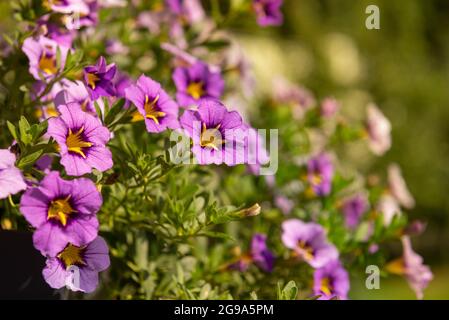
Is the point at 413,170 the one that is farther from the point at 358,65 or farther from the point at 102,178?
the point at 102,178

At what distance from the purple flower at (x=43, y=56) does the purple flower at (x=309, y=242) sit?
2.00 feet

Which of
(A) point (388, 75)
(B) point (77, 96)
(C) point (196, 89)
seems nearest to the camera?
(B) point (77, 96)

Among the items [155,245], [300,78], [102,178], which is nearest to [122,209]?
[155,245]

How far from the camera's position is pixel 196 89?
1.45m

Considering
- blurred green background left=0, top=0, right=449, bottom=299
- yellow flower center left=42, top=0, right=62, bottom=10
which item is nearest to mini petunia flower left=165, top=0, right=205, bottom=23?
yellow flower center left=42, top=0, right=62, bottom=10

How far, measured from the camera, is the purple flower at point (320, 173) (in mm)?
1621

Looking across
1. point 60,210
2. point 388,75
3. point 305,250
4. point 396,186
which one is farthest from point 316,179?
point 388,75

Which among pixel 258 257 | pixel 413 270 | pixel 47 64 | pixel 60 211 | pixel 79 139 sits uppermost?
pixel 47 64

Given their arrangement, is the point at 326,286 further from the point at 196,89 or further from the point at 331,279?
the point at 196,89

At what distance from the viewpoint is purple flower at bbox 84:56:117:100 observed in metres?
1.13

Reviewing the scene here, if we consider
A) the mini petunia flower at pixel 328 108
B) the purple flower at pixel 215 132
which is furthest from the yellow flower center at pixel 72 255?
the mini petunia flower at pixel 328 108

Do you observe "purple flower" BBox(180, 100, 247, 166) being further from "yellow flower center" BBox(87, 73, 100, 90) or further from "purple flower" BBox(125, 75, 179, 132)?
"yellow flower center" BBox(87, 73, 100, 90)

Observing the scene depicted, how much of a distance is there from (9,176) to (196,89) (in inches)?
23.0

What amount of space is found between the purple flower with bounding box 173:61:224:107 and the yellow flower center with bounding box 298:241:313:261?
0.40 metres
